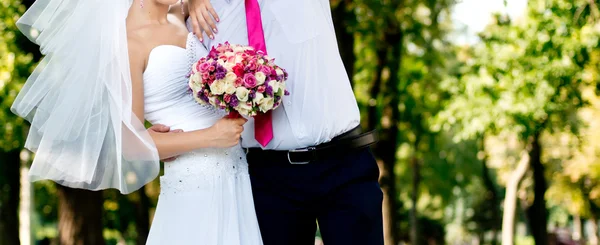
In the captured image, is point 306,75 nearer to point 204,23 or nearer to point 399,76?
point 204,23

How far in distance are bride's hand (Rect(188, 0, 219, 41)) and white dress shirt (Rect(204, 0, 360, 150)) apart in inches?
10.5

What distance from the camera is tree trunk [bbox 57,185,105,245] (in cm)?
1166

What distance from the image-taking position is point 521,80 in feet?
51.4

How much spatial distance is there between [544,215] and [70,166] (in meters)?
23.9

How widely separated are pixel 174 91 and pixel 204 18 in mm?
402

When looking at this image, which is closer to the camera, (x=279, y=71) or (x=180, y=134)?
(x=279, y=71)

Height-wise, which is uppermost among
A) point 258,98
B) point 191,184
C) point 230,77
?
point 230,77

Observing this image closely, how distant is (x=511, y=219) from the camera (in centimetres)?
1848

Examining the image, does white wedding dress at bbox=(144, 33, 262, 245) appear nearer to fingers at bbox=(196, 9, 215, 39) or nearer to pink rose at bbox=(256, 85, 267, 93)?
fingers at bbox=(196, 9, 215, 39)

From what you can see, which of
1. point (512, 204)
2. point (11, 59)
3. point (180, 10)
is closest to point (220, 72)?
point (180, 10)

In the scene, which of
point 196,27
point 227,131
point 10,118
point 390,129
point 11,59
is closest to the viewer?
point 227,131

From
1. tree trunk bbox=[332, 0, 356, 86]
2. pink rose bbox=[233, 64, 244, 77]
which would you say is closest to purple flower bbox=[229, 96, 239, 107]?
pink rose bbox=[233, 64, 244, 77]

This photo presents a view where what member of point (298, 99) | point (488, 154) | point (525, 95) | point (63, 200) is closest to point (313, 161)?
point (298, 99)

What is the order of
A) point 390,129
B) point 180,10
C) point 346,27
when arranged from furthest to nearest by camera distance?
point 390,129
point 346,27
point 180,10
